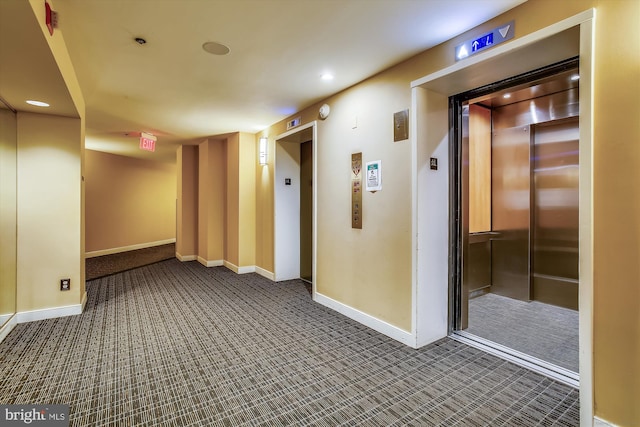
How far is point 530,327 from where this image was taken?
10.7ft

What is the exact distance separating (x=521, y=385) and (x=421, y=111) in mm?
2357

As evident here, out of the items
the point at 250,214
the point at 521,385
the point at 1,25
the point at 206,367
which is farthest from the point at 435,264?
the point at 250,214

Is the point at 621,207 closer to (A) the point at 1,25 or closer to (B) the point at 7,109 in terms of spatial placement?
(A) the point at 1,25

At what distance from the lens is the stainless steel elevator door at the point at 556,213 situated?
3867mm

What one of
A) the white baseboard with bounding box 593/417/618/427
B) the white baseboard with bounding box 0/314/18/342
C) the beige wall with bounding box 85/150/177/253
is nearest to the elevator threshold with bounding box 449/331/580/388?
the white baseboard with bounding box 593/417/618/427

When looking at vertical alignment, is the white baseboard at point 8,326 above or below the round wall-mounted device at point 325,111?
below

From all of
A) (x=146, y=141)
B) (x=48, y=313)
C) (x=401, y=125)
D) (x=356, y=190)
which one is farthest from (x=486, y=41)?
(x=146, y=141)

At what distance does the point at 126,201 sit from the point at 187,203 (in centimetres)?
263

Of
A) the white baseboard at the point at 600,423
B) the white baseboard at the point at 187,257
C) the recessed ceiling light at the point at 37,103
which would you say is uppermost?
the recessed ceiling light at the point at 37,103

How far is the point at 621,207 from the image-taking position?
1.71 metres

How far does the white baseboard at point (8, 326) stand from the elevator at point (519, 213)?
4556mm

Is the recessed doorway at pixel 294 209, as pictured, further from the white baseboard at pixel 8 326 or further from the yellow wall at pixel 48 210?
the white baseboard at pixel 8 326

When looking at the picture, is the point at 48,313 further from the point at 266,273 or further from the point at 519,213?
the point at 519,213

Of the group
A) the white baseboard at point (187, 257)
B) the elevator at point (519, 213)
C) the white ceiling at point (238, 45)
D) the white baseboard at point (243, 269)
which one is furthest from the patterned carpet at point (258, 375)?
the white baseboard at point (187, 257)
